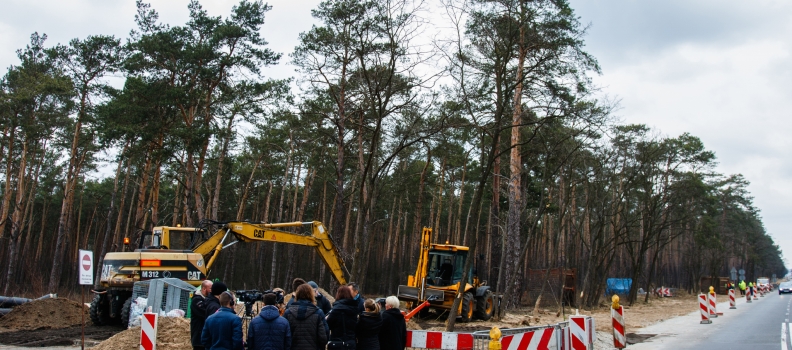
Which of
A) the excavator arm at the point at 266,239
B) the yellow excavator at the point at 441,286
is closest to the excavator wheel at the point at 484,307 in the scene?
the yellow excavator at the point at 441,286

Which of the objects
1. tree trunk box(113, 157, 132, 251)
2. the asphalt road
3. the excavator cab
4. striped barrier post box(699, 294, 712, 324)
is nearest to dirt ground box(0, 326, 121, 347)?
the excavator cab

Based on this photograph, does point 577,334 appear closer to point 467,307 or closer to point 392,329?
point 392,329

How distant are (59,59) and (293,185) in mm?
21387

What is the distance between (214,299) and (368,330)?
5.98 feet

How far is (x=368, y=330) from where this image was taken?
6734mm

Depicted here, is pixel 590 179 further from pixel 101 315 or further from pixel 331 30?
pixel 101 315

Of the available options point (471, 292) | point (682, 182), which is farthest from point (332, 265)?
point (682, 182)

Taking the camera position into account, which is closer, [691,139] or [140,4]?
[140,4]

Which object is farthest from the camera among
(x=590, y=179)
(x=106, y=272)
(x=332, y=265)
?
(x=590, y=179)

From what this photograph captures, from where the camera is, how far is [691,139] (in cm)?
4425

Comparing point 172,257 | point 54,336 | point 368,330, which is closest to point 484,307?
point 172,257

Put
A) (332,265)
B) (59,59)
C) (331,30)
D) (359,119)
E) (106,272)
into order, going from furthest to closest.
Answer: (59,59) < (359,119) < (331,30) < (332,265) < (106,272)

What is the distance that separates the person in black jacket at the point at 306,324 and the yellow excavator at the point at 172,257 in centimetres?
976

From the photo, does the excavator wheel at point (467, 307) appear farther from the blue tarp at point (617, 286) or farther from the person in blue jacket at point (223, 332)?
the blue tarp at point (617, 286)
